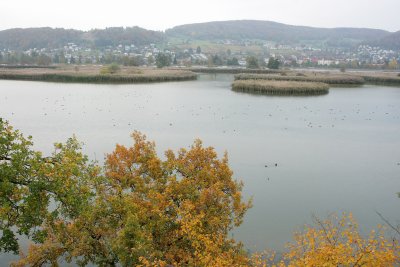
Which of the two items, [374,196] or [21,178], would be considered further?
[374,196]

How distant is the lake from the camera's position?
72.8 ft

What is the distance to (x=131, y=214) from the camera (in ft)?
37.3

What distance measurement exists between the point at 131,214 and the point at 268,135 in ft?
95.4

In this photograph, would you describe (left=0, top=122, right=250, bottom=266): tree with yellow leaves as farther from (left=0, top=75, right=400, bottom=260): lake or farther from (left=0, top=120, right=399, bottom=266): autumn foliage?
(left=0, top=75, right=400, bottom=260): lake

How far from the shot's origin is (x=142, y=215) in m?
12.6

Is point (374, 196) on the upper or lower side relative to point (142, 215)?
lower

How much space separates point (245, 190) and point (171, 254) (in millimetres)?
12205

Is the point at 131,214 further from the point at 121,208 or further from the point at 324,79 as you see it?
the point at 324,79

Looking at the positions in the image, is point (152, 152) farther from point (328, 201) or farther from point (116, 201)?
point (328, 201)

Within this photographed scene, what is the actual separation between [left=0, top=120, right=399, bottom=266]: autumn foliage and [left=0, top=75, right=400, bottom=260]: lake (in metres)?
5.37

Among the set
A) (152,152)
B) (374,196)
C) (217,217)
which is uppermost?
(152,152)

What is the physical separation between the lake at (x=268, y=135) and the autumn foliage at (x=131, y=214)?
17.6ft

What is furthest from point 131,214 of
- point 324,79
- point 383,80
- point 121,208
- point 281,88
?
point 383,80

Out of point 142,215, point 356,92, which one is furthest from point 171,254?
point 356,92
